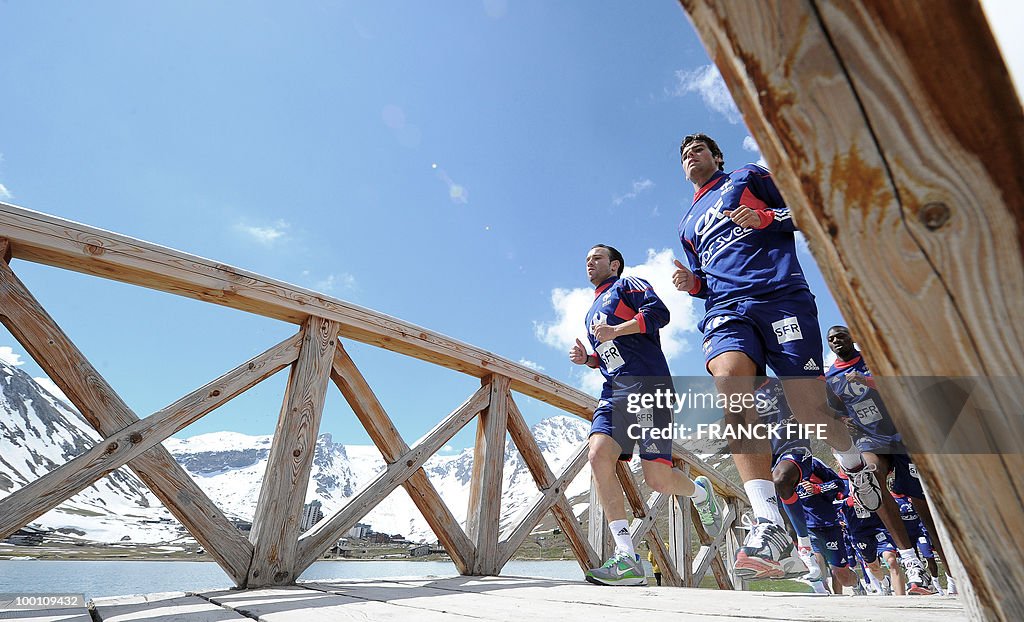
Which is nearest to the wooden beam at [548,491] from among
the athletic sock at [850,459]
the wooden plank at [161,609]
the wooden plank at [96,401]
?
the athletic sock at [850,459]

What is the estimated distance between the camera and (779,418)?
7.24 feet

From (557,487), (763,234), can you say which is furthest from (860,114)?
(557,487)

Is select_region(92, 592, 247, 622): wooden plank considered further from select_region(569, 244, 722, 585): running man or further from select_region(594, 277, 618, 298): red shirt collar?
select_region(594, 277, 618, 298): red shirt collar

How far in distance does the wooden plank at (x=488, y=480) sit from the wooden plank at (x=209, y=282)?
222 mm

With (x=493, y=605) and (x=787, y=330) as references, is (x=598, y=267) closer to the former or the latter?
(x=787, y=330)

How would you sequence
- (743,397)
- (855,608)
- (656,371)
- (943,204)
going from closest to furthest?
(943,204)
(855,608)
(743,397)
(656,371)

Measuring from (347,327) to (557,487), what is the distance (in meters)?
1.86

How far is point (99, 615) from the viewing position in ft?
5.24

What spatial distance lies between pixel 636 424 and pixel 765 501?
0.94 m

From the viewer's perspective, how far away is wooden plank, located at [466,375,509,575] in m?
3.15

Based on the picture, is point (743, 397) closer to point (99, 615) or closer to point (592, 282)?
point (592, 282)

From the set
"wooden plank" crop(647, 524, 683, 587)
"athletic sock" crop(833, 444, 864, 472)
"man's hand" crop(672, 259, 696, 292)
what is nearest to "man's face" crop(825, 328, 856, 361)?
"athletic sock" crop(833, 444, 864, 472)

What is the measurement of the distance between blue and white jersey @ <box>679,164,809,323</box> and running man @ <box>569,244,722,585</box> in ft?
1.78

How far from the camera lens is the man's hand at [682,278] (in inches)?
88.8
